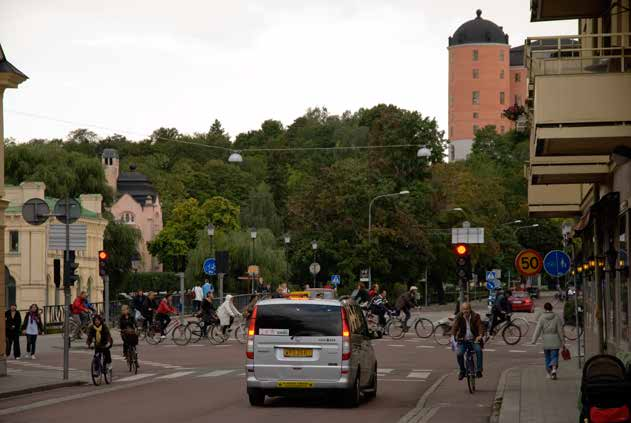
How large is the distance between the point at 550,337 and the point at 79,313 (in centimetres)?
2297

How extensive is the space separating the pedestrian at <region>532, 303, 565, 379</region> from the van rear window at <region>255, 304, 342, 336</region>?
6943 millimetres

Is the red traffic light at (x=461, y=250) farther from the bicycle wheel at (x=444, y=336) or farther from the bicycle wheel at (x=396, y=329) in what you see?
the bicycle wheel at (x=396, y=329)

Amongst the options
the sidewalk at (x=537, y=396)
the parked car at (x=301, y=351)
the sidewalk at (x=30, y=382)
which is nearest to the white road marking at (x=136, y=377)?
the sidewalk at (x=30, y=382)

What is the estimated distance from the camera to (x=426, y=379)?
31.4m

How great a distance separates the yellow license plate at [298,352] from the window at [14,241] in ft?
259

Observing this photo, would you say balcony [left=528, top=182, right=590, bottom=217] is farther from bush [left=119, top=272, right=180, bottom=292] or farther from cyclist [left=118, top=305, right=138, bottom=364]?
bush [left=119, top=272, right=180, bottom=292]

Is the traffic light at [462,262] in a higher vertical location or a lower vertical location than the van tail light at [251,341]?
higher

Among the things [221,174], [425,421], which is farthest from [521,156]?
[425,421]

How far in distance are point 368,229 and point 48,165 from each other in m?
23.3

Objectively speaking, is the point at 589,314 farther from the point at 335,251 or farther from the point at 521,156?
the point at 521,156

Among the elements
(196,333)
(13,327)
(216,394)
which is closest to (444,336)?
(196,333)

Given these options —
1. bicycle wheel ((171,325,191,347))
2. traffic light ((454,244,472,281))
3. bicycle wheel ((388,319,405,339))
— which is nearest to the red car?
bicycle wheel ((388,319,405,339))

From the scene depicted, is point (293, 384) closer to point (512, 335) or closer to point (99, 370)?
point (99, 370)

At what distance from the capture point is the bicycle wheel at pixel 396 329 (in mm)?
51531
